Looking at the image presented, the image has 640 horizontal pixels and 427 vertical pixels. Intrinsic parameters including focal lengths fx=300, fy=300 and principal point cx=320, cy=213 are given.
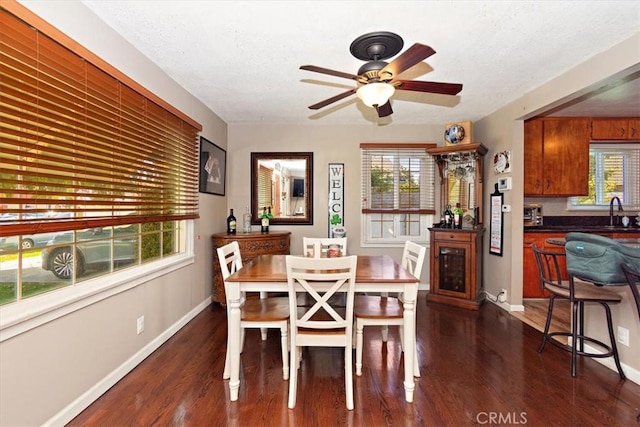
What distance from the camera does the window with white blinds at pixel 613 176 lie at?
177 inches

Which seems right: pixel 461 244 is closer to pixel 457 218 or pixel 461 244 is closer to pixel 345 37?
pixel 457 218

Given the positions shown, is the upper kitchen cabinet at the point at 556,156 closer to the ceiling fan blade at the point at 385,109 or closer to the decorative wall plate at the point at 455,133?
the decorative wall plate at the point at 455,133

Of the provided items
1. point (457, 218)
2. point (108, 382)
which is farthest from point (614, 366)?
point (108, 382)

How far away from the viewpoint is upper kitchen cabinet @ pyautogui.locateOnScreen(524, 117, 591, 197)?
4016mm

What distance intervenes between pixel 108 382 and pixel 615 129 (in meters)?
6.30

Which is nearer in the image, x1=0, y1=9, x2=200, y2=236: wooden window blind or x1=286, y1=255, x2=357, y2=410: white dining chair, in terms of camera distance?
x1=0, y1=9, x2=200, y2=236: wooden window blind

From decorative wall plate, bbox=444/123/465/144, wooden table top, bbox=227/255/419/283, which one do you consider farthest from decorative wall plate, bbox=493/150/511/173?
wooden table top, bbox=227/255/419/283

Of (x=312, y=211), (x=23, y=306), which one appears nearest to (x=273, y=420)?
(x=23, y=306)

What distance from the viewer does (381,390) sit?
2.02 m

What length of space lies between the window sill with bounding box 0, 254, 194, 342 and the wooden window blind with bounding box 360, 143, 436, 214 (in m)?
3.06

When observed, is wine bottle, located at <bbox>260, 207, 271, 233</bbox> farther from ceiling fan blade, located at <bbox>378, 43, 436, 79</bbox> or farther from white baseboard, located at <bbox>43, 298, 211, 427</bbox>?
ceiling fan blade, located at <bbox>378, 43, 436, 79</bbox>

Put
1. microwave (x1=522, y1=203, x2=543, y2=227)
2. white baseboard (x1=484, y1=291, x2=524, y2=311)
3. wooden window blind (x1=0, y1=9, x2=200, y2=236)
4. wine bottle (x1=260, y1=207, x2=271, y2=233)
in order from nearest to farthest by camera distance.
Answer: wooden window blind (x1=0, y1=9, x2=200, y2=236)
white baseboard (x1=484, y1=291, x2=524, y2=311)
wine bottle (x1=260, y1=207, x2=271, y2=233)
microwave (x1=522, y1=203, x2=543, y2=227)

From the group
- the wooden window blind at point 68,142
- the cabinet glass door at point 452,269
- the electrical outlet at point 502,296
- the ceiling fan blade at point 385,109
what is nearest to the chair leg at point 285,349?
the wooden window blind at point 68,142
